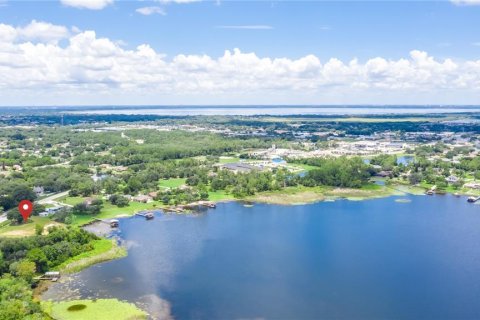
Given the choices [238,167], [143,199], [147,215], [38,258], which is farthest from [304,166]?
[38,258]

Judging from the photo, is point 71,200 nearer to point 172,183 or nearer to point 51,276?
point 172,183

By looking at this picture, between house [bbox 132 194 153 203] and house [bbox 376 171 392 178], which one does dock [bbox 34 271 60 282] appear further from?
house [bbox 376 171 392 178]

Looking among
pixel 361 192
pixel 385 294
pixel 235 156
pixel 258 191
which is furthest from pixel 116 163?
pixel 385 294

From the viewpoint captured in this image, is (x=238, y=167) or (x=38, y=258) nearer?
(x=38, y=258)

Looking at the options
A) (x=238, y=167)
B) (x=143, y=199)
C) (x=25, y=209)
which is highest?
(x=25, y=209)

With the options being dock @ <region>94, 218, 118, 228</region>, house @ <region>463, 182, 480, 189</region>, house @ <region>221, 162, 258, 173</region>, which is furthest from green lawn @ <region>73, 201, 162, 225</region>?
house @ <region>463, 182, 480, 189</region>

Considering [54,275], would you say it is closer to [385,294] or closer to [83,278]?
[83,278]
